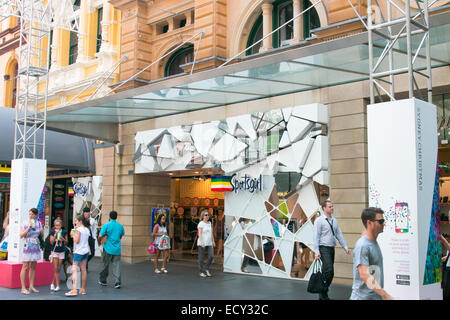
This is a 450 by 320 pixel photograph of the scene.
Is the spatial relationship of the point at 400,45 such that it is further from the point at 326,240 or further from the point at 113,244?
the point at 113,244

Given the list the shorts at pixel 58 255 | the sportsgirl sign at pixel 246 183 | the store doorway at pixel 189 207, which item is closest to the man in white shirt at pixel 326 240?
the sportsgirl sign at pixel 246 183

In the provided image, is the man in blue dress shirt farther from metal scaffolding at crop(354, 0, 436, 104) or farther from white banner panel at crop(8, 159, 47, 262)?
metal scaffolding at crop(354, 0, 436, 104)

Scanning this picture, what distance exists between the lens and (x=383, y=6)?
12.8m

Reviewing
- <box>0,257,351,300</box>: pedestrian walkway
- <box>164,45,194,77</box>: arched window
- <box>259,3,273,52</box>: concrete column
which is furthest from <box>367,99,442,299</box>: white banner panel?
<box>164,45,194,77</box>: arched window

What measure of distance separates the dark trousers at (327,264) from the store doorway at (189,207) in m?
10.1

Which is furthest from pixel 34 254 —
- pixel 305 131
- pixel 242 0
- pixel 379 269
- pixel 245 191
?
pixel 242 0

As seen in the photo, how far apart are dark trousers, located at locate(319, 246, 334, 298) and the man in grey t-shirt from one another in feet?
12.5

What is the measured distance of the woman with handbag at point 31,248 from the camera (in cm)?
1114

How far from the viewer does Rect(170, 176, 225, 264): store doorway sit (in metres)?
19.9

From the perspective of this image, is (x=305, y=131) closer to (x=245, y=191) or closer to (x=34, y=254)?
(x=245, y=191)

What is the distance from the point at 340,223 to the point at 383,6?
544 cm

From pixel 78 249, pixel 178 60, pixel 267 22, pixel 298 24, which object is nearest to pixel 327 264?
pixel 78 249

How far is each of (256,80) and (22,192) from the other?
20.7 ft

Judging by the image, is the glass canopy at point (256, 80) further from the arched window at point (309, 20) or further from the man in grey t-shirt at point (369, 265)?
the man in grey t-shirt at point (369, 265)
